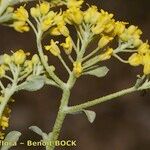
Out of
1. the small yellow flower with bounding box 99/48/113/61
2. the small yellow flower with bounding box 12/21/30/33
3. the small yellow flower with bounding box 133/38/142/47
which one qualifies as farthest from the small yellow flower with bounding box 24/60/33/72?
the small yellow flower with bounding box 133/38/142/47

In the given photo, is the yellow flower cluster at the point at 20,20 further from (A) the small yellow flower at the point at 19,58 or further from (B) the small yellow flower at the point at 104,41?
(B) the small yellow flower at the point at 104,41

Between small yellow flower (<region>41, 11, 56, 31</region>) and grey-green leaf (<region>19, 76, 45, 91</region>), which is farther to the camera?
small yellow flower (<region>41, 11, 56, 31</region>)

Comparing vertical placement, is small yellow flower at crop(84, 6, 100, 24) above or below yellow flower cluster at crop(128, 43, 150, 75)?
above

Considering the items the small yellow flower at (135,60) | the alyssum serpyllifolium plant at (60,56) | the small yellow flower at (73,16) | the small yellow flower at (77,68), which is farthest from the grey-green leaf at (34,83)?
the small yellow flower at (135,60)

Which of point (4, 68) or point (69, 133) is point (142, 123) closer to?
point (69, 133)

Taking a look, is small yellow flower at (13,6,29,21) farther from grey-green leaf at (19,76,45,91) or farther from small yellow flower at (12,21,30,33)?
grey-green leaf at (19,76,45,91)

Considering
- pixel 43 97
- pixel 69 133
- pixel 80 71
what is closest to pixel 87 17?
pixel 80 71

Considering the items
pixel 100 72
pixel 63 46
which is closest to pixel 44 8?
pixel 63 46

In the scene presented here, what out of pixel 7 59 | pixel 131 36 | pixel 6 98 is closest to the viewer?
pixel 6 98

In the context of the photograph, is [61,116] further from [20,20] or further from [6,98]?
[20,20]

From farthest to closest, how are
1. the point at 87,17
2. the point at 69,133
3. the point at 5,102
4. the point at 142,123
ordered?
1. the point at 142,123
2. the point at 69,133
3. the point at 87,17
4. the point at 5,102

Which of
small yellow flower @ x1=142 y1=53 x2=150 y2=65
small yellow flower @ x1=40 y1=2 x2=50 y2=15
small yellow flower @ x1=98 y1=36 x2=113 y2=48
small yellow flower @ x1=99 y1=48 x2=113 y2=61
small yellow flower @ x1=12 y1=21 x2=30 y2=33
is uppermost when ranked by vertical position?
small yellow flower @ x1=40 y1=2 x2=50 y2=15
